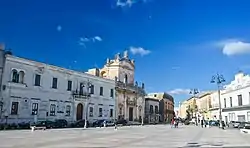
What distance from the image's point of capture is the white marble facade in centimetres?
3988

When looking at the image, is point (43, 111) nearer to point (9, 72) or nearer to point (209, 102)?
point (9, 72)

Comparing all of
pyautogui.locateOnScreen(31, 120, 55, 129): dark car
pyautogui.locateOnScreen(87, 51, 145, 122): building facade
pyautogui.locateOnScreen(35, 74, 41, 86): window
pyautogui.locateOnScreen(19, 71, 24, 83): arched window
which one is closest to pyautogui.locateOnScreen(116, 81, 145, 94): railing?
pyautogui.locateOnScreen(87, 51, 145, 122): building facade

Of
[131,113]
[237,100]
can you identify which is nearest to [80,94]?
[131,113]

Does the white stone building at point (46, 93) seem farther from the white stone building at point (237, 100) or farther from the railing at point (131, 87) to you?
the white stone building at point (237, 100)

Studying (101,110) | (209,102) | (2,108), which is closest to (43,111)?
(2,108)

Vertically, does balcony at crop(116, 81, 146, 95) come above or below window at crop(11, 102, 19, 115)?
above

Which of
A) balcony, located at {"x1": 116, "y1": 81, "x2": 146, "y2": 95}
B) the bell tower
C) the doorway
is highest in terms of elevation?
the bell tower

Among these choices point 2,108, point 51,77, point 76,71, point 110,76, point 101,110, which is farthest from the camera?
point 110,76

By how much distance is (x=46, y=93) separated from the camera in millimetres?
45688

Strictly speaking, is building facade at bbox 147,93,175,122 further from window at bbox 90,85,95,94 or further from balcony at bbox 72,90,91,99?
balcony at bbox 72,90,91,99

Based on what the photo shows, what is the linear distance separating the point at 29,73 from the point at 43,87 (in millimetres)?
3434

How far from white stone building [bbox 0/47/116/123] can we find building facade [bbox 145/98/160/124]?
2616cm

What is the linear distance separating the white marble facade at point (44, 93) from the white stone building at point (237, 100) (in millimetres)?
27598

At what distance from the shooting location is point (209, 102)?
287 ft
